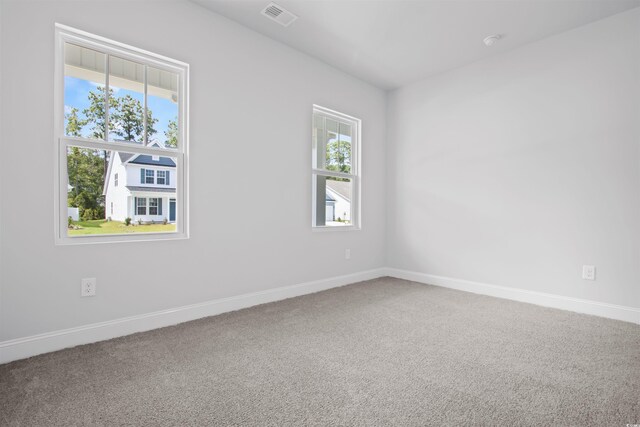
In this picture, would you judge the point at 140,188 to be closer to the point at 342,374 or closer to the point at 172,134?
the point at 172,134

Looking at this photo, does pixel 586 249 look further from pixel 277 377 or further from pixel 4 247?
pixel 4 247

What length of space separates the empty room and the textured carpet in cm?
2

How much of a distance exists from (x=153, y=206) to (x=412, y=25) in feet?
9.50

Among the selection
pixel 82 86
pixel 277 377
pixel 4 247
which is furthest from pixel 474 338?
pixel 82 86

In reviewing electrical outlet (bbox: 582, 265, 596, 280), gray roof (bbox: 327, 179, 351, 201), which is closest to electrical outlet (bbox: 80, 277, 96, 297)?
gray roof (bbox: 327, 179, 351, 201)

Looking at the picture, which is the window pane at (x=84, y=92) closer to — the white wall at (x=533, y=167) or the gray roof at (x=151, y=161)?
the gray roof at (x=151, y=161)

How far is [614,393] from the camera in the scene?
169cm

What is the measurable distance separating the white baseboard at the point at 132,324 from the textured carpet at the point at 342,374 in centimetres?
9

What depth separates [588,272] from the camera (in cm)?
306

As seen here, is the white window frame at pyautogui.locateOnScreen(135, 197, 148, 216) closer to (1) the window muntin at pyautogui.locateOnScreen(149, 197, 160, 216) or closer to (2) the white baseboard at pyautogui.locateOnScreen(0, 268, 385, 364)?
(1) the window muntin at pyautogui.locateOnScreen(149, 197, 160, 216)

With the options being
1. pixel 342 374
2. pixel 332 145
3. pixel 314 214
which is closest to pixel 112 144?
pixel 314 214

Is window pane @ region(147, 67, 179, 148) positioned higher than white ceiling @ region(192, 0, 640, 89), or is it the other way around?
white ceiling @ region(192, 0, 640, 89)

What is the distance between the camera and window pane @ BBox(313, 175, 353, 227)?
3988mm

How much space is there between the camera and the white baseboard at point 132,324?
2.04 m
